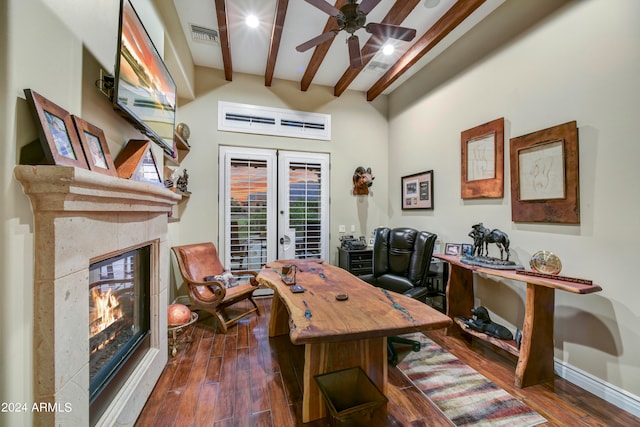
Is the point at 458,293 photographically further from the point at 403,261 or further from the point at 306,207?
the point at 306,207

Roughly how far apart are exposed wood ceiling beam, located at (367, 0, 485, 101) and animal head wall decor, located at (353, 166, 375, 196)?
1.43m

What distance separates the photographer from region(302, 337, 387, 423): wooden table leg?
5.21 feet

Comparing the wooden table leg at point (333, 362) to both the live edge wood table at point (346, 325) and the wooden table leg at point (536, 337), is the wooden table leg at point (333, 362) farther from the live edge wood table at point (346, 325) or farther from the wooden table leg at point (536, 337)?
the wooden table leg at point (536, 337)

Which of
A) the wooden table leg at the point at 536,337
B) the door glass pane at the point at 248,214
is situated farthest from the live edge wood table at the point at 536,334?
the door glass pane at the point at 248,214

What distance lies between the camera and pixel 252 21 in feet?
9.63

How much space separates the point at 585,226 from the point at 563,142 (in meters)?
0.71

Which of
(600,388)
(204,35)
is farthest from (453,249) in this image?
(204,35)

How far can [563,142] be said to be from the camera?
A: 6.95ft

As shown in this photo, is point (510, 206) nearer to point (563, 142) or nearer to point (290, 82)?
point (563, 142)

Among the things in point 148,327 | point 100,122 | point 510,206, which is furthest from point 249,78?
point 510,206

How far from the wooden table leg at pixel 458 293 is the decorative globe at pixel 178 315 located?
9.04 feet

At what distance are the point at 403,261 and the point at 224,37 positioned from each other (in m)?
3.46

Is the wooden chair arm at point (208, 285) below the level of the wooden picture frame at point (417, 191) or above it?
below

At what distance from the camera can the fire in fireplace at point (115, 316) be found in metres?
1.38
